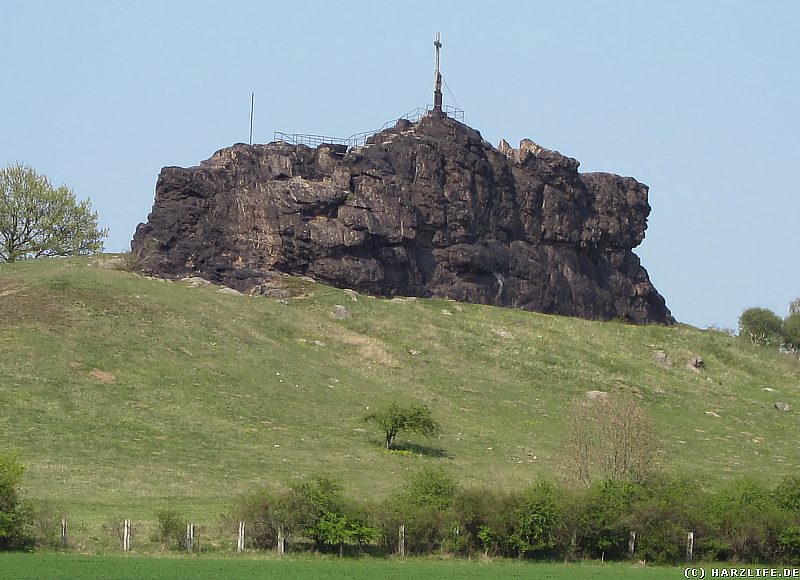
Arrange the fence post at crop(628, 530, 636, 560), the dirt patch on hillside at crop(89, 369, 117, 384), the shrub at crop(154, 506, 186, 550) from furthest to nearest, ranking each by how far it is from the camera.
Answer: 1. the dirt patch on hillside at crop(89, 369, 117, 384)
2. the fence post at crop(628, 530, 636, 560)
3. the shrub at crop(154, 506, 186, 550)

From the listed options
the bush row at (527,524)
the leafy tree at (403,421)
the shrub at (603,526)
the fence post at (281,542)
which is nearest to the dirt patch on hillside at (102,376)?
the leafy tree at (403,421)

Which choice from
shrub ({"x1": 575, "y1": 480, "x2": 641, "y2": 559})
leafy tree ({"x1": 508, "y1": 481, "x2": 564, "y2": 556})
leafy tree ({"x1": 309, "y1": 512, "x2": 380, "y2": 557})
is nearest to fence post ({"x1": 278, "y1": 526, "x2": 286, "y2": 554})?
leafy tree ({"x1": 309, "y1": 512, "x2": 380, "y2": 557})

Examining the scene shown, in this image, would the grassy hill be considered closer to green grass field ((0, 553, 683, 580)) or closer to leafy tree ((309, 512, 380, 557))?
leafy tree ((309, 512, 380, 557))

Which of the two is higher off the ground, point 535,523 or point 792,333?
point 792,333

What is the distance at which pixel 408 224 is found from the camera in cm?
9400

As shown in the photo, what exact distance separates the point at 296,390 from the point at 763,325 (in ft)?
294

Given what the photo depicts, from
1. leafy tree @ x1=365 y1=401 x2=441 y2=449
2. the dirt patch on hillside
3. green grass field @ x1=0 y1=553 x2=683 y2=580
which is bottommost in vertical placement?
green grass field @ x1=0 y1=553 x2=683 y2=580

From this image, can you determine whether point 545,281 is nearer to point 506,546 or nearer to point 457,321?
point 457,321

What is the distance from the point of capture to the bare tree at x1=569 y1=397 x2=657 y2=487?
5278 cm

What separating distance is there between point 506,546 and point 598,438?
50.4ft

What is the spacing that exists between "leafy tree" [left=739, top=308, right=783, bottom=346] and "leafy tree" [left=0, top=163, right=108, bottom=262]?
75.8m

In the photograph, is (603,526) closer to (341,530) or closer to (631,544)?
(631,544)

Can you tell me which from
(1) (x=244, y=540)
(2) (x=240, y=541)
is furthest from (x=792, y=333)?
(2) (x=240, y=541)

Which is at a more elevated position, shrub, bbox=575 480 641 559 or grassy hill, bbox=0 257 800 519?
grassy hill, bbox=0 257 800 519
